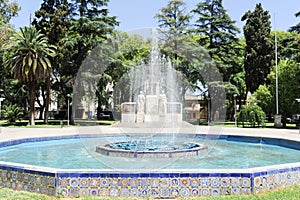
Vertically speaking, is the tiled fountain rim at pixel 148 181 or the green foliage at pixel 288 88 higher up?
the green foliage at pixel 288 88

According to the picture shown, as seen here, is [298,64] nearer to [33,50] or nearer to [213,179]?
[33,50]

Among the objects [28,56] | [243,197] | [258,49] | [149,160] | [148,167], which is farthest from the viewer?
[258,49]

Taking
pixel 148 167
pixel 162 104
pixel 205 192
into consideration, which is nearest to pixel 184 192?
pixel 205 192

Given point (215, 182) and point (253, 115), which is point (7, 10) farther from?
point (215, 182)

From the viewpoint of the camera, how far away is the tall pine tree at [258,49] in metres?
34.3

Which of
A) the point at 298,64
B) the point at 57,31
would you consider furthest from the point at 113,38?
the point at 298,64

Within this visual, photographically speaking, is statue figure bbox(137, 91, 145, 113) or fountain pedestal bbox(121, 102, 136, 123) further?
fountain pedestal bbox(121, 102, 136, 123)

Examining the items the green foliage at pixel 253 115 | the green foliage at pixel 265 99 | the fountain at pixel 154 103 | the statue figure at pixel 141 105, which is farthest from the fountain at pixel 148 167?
the green foliage at pixel 265 99

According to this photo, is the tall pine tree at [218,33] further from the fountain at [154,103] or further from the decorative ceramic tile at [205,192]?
the decorative ceramic tile at [205,192]

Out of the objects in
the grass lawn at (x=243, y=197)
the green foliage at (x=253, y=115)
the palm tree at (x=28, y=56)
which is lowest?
the grass lawn at (x=243, y=197)

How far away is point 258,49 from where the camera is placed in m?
34.5

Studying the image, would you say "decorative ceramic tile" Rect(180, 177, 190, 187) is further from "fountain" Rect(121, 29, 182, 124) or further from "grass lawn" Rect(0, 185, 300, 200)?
"fountain" Rect(121, 29, 182, 124)

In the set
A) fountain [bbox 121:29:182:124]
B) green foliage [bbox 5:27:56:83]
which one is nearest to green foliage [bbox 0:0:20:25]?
green foliage [bbox 5:27:56:83]

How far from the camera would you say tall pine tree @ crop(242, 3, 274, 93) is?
34.3 meters
